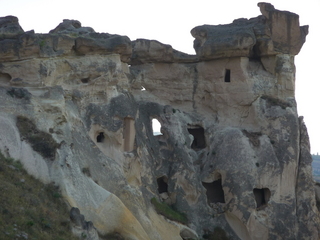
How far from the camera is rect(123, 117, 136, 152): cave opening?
25562mm

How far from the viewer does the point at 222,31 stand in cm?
2908

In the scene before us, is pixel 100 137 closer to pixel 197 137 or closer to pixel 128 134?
pixel 128 134

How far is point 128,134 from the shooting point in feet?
84.2

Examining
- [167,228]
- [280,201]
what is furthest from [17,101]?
[280,201]

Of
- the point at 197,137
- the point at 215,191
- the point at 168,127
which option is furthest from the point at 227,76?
the point at 215,191

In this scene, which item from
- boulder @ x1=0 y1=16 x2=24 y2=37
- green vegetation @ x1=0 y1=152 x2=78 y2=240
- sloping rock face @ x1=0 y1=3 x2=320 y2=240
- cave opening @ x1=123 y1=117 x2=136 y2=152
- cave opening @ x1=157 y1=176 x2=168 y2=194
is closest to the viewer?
green vegetation @ x1=0 y1=152 x2=78 y2=240

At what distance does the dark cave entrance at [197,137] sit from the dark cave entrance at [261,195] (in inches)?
137

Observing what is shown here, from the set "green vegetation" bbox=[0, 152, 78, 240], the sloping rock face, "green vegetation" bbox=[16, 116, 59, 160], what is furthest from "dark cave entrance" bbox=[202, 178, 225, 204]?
"green vegetation" bbox=[0, 152, 78, 240]

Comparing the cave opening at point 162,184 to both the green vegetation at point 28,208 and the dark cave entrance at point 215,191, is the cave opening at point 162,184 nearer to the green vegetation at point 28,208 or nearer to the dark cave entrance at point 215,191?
the dark cave entrance at point 215,191

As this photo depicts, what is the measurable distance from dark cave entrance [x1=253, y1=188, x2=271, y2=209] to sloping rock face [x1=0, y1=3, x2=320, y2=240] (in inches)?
2.5

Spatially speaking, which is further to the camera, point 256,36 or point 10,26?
point 256,36

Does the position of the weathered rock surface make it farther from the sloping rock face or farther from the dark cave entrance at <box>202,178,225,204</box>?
the dark cave entrance at <box>202,178,225,204</box>

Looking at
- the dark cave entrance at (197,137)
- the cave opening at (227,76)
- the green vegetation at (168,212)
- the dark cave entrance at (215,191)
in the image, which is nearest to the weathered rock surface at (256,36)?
the cave opening at (227,76)

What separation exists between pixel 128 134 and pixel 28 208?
816cm
